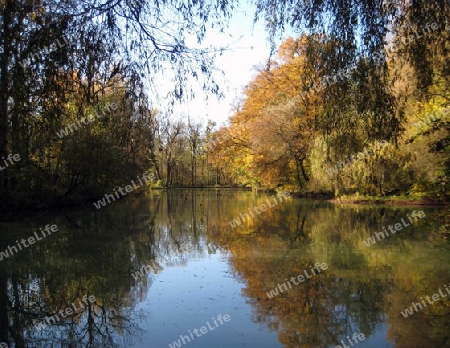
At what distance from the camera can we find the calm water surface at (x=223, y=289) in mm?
3867

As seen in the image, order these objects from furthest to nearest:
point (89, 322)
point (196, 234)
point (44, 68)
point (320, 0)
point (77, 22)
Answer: point (196, 234) < point (89, 322) < point (320, 0) < point (77, 22) < point (44, 68)

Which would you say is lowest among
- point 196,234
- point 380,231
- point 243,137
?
point 380,231

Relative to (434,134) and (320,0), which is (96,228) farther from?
(434,134)

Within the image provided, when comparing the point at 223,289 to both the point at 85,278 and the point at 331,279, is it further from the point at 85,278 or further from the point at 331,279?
the point at 85,278

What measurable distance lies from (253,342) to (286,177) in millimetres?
23309

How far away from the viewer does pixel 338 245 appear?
8508 mm

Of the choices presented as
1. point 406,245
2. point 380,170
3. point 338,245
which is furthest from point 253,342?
point 380,170

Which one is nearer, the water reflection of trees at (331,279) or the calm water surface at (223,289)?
the calm water surface at (223,289)

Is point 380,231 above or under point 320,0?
under

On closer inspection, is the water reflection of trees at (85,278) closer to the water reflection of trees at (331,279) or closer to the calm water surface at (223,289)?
the calm water surface at (223,289)

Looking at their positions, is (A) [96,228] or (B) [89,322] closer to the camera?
(B) [89,322]

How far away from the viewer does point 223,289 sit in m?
5.40

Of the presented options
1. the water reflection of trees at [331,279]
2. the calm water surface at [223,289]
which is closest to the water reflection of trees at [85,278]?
the calm water surface at [223,289]

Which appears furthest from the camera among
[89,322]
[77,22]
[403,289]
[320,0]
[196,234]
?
[196,234]
